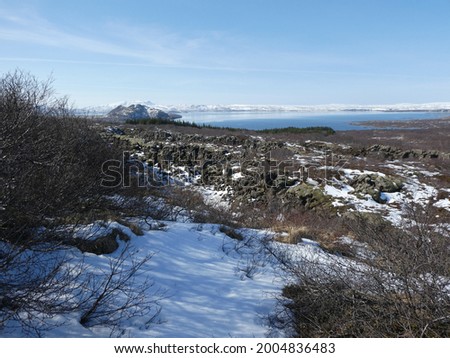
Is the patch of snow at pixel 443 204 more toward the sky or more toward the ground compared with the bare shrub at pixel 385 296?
more toward the ground

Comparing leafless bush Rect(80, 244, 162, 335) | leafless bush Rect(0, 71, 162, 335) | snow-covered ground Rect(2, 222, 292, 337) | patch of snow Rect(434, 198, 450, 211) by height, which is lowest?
patch of snow Rect(434, 198, 450, 211)

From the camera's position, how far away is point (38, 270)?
3.79 metres

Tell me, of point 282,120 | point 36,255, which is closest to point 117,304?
point 36,255

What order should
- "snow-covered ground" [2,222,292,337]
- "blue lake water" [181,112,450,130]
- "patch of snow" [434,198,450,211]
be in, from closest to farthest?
"snow-covered ground" [2,222,292,337]
"patch of snow" [434,198,450,211]
"blue lake water" [181,112,450,130]

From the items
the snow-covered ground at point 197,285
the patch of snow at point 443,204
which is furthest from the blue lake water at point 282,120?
the snow-covered ground at point 197,285

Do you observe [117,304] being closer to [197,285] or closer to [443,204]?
[197,285]

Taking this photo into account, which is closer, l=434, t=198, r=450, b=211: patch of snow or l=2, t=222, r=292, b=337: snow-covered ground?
l=2, t=222, r=292, b=337: snow-covered ground

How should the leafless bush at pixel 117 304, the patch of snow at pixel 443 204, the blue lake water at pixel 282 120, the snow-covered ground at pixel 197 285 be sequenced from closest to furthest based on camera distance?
the leafless bush at pixel 117 304 < the snow-covered ground at pixel 197 285 < the patch of snow at pixel 443 204 < the blue lake water at pixel 282 120

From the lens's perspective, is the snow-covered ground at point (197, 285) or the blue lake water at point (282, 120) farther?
the blue lake water at point (282, 120)

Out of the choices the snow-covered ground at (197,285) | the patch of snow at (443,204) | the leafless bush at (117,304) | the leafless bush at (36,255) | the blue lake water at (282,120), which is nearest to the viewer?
the leafless bush at (36,255)

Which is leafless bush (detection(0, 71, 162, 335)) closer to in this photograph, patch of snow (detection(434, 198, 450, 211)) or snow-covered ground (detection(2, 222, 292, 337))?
snow-covered ground (detection(2, 222, 292, 337))

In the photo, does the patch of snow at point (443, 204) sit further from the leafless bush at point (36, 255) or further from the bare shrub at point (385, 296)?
the leafless bush at point (36, 255)

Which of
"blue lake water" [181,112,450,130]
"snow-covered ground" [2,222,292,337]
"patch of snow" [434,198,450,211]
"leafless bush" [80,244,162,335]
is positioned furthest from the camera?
"blue lake water" [181,112,450,130]

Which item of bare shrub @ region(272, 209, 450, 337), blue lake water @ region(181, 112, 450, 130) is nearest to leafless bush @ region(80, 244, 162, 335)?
bare shrub @ region(272, 209, 450, 337)
